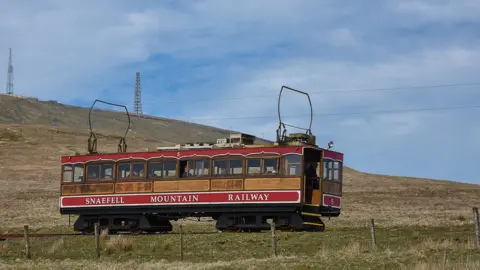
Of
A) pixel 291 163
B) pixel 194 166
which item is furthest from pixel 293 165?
pixel 194 166

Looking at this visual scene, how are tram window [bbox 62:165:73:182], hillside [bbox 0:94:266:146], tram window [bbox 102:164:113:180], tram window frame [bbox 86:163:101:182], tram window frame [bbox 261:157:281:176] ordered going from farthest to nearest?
hillside [bbox 0:94:266:146] < tram window [bbox 62:165:73:182] < tram window frame [bbox 86:163:101:182] < tram window [bbox 102:164:113:180] < tram window frame [bbox 261:157:281:176]

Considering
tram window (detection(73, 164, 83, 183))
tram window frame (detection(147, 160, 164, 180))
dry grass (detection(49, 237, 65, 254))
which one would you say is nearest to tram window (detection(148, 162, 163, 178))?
tram window frame (detection(147, 160, 164, 180))

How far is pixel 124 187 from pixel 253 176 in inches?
261

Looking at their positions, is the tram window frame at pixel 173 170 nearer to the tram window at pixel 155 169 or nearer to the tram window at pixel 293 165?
the tram window at pixel 155 169

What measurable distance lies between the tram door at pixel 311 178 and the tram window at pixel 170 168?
5739 mm

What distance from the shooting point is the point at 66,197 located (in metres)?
35.2

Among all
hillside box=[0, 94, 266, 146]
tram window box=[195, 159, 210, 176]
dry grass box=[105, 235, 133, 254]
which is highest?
hillside box=[0, 94, 266, 146]

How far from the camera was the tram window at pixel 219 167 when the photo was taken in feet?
101

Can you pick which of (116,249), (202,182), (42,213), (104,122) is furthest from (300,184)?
(104,122)

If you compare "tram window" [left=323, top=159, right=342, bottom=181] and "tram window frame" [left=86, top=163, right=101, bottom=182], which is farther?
"tram window frame" [left=86, top=163, right=101, bottom=182]

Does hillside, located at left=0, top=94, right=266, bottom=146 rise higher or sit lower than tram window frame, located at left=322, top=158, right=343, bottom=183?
higher

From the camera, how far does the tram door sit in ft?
99.0

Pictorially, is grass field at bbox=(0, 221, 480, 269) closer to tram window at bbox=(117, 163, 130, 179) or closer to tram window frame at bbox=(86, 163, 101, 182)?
tram window at bbox=(117, 163, 130, 179)

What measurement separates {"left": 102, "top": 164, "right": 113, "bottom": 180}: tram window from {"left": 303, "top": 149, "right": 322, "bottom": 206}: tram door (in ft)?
30.4
